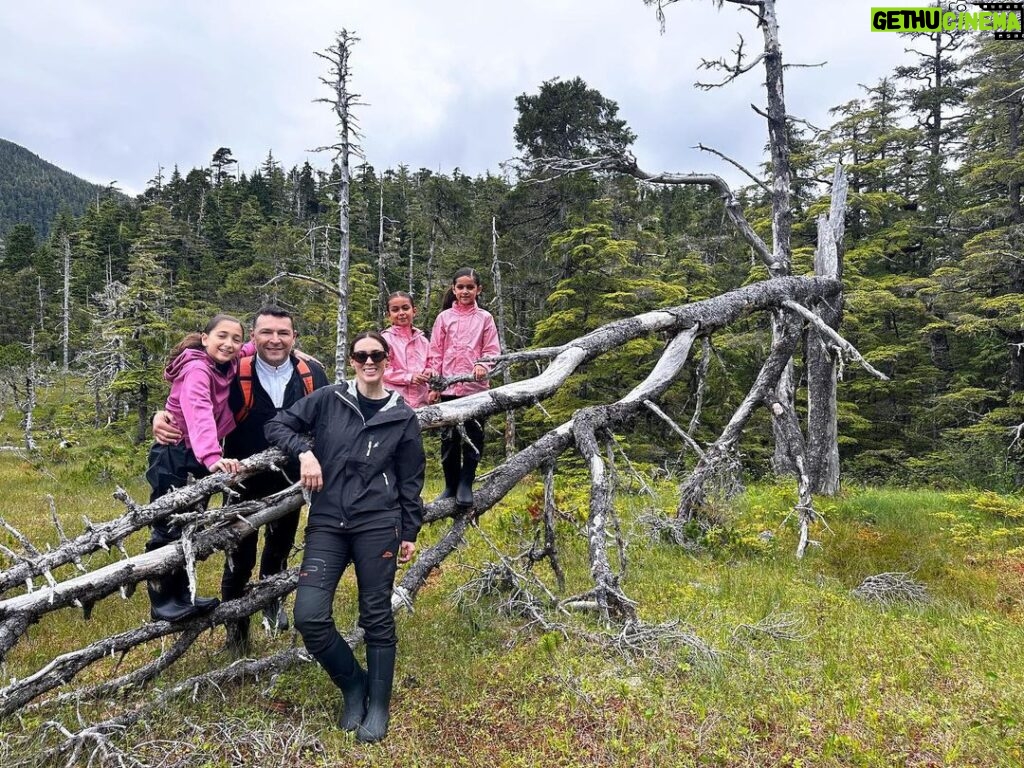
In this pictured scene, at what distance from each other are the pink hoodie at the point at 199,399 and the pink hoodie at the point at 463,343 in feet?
5.62

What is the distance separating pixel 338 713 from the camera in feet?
11.8

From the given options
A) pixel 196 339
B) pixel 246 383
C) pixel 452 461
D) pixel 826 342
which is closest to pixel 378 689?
pixel 452 461

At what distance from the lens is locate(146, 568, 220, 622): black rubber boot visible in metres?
3.48

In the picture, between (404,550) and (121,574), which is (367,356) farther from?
(121,574)

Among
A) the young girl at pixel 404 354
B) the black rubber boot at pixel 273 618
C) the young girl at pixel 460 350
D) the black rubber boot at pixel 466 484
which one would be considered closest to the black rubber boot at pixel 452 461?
the young girl at pixel 460 350

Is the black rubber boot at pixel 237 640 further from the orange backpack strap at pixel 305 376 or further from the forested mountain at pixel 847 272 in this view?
the forested mountain at pixel 847 272

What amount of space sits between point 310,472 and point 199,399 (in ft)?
3.18

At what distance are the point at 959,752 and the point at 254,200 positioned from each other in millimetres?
62832

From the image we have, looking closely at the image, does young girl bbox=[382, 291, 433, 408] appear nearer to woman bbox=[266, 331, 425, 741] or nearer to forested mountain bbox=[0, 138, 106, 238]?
woman bbox=[266, 331, 425, 741]

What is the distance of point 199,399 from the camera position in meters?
3.55

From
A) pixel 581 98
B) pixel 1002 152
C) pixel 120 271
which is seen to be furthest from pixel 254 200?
pixel 1002 152

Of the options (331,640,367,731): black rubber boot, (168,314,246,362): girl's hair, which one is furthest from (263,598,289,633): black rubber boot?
(168,314,246,362): girl's hair

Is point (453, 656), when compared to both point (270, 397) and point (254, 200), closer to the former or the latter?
point (270, 397)

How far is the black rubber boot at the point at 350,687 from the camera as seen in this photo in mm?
3320
